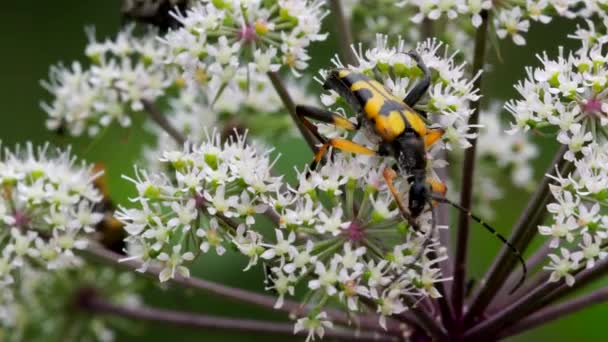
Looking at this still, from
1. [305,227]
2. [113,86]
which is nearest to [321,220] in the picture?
[305,227]

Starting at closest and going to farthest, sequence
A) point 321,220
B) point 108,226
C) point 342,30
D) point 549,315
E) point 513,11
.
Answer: point 321,220
point 549,315
point 513,11
point 342,30
point 108,226

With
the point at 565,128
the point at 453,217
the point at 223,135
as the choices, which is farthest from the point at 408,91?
the point at 453,217

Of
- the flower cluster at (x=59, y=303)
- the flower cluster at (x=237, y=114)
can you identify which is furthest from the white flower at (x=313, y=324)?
→ the flower cluster at (x=59, y=303)

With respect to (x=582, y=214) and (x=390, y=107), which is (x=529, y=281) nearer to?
(x=582, y=214)

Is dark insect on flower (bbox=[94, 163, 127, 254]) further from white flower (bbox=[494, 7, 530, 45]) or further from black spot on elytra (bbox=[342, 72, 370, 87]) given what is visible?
white flower (bbox=[494, 7, 530, 45])

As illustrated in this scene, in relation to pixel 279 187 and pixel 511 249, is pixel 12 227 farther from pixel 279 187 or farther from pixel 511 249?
pixel 511 249

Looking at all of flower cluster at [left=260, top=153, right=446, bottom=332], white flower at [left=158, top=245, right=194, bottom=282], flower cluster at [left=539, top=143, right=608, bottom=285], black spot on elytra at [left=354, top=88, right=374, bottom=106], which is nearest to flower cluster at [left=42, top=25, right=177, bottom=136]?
white flower at [left=158, top=245, right=194, bottom=282]
